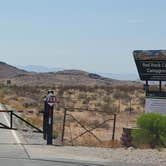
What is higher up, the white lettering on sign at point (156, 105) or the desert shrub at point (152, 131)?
the white lettering on sign at point (156, 105)

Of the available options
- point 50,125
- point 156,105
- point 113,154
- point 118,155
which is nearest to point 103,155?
point 113,154

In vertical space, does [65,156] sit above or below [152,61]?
below

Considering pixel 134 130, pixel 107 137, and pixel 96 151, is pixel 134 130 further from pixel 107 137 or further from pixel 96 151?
pixel 107 137

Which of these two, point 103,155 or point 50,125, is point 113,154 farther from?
point 50,125

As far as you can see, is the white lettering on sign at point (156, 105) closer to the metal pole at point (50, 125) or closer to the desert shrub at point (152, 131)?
the desert shrub at point (152, 131)

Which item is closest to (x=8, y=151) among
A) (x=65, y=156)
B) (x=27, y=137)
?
(x=65, y=156)

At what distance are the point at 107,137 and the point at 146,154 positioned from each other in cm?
1278

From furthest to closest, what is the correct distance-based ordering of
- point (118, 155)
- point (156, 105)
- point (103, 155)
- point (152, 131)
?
point (156, 105), point (152, 131), point (103, 155), point (118, 155)

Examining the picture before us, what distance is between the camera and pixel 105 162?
17.1 meters

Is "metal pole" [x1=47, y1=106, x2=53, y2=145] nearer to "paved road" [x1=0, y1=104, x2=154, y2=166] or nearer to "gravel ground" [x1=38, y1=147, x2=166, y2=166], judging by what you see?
"paved road" [x1=0, y1=104, x2=154, y2=166]

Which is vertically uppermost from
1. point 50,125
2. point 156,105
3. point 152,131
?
point 156,105

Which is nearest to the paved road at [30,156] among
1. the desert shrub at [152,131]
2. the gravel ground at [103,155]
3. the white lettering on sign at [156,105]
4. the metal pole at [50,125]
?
the gravel ground at [103,155]

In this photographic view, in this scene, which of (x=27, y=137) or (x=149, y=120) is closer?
(x=149, y=120)

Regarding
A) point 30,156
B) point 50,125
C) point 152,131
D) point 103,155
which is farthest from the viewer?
point 152,131
